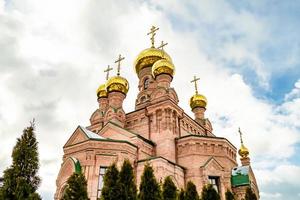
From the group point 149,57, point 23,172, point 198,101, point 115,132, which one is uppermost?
point 149,57

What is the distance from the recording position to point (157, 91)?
20.4 meters

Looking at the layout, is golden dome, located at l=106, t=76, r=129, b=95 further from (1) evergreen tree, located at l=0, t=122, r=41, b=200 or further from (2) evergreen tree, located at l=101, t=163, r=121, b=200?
(2) evergreen tree, located at l=101, t=163, r=121, b=200

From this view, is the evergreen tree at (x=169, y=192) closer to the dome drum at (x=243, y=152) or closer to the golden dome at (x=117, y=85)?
the golden dome at (x=117, y=85)

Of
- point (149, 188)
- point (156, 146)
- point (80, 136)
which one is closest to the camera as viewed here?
point (149, 188)

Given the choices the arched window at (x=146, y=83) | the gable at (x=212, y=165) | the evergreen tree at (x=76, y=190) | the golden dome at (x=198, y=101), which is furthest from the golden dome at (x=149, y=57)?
the evergreen tree at (x=76, y=190)

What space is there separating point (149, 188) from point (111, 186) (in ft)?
4.16

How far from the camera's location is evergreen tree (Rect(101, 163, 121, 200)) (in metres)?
9.31

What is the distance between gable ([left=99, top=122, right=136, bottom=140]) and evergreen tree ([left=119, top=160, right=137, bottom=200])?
26.3ft

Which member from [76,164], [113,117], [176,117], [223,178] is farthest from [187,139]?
[76,164]

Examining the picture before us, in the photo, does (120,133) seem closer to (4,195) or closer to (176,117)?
(176,117)

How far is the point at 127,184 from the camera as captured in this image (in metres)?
9.66

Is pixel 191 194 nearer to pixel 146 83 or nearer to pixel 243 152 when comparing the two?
pixel 146 83

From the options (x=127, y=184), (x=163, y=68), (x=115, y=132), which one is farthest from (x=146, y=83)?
(x=127, y=184)

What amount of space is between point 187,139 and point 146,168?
→ 28.7 ft
